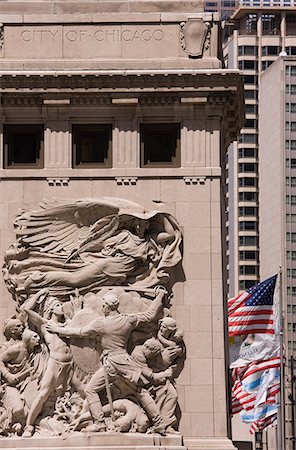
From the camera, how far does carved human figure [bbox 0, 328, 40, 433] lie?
146 ft

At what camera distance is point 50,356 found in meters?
44.5

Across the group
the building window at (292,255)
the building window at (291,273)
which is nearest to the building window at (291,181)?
the building window at (292,255)

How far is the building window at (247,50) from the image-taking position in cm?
16662

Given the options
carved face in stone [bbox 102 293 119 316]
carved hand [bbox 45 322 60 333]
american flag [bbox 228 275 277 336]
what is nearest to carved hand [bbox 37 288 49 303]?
carved hand [bbox 45 322 60 333]

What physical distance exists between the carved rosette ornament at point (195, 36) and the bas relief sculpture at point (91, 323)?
15.1 ft

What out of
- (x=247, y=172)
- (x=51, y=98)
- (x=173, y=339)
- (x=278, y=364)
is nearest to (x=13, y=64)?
(x=51, y=98)

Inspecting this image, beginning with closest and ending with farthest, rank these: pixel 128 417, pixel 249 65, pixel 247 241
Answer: pixel 128 417 < pixel 247 241 < pixel 249 65

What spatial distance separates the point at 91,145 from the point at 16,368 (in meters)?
6.31

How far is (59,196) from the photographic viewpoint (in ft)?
150

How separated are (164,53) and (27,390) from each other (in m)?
9.73

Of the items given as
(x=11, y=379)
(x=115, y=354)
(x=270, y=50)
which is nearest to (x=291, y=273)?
(x=270, y=50)

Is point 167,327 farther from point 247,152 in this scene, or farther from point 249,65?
point 249,65

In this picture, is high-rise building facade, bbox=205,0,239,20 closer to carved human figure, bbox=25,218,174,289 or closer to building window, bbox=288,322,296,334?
building window, bbox=288,322,296,334

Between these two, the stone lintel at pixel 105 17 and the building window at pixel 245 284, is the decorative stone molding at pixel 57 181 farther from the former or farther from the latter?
the building window at pixel 245 284
